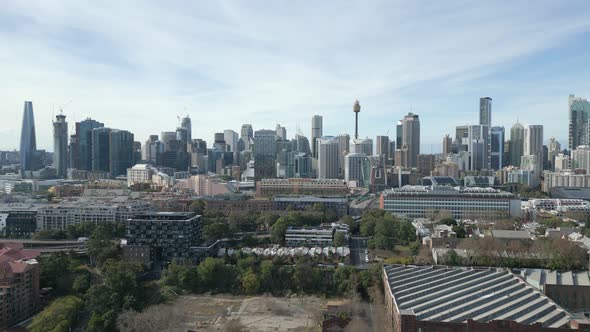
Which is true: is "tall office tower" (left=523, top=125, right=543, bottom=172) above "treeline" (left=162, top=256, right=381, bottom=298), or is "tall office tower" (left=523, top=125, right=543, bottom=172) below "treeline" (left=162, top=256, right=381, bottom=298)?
above

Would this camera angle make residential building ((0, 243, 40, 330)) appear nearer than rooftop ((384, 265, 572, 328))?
No

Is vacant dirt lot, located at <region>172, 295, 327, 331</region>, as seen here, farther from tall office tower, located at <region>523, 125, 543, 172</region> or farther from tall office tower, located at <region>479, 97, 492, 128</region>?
tall office tower, located at <region>479, 97, 492, 128</region>

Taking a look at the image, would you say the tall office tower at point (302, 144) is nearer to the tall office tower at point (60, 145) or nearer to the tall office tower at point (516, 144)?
the tall office tower at point (516, 144)

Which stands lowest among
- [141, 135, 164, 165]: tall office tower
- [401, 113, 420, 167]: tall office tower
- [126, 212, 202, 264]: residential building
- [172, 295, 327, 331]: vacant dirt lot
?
[172, 295, 327, 331]: vacant dirt lot

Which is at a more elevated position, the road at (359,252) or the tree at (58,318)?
the road at (359,252)

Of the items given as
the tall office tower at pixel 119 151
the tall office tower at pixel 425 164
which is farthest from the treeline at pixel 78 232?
the tall office tower at pixel 425 164

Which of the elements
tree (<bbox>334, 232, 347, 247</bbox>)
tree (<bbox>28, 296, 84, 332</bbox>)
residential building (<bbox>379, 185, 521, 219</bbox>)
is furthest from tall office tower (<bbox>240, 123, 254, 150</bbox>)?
tree (<bbox>28, 296, 84, 332</bbox>)

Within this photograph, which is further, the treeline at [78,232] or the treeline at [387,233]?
the treeline at [78,232]
